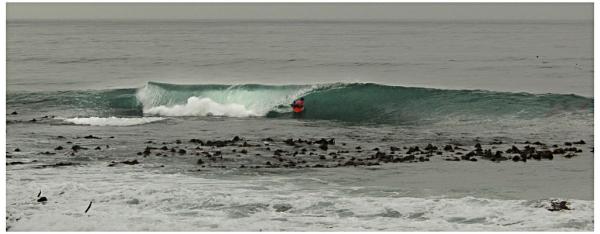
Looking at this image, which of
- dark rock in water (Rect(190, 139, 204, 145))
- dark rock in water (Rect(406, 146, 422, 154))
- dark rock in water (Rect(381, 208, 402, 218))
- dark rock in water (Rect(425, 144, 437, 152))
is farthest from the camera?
dark rock in water (Rect(190, 139, 204, 145))

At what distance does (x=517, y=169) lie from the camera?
20.4 meters

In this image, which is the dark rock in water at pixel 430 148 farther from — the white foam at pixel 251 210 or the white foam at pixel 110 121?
the white foam at pixel 110 121

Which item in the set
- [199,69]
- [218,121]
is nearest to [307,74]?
[199,69]

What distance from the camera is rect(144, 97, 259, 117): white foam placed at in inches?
1452

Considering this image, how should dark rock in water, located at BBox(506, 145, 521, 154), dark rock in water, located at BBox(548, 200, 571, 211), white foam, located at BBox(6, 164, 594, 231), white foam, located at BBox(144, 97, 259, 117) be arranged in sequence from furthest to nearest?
white foam, located at BBox(144, 97, 259, 117) < dark rock in water, located at BBox(506, 145, 521, 154) < dark rock in water, located at BBox(548, 200, 571, 211) < white foam, located at BBox(6, 164, 594, 231)

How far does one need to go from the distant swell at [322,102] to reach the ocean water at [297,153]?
4.3 inches

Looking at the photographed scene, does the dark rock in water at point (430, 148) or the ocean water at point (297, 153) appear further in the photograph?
the dark rock in water at point (430, 148)

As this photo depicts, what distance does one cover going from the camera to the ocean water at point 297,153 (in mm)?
14719

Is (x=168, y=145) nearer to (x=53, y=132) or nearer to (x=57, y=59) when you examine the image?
(x=53, y=132)

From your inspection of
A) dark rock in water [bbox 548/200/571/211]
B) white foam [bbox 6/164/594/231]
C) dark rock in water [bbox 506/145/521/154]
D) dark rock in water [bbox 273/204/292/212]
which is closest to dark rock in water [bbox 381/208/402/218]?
white foam [bbox 6/164/594/231]

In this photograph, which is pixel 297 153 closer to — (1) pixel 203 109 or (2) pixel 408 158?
(2) pixel 408 158

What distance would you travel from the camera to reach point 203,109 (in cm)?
3788

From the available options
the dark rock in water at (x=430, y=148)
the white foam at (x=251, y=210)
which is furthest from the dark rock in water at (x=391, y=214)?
the dark rock in water at (x=430, y=148)

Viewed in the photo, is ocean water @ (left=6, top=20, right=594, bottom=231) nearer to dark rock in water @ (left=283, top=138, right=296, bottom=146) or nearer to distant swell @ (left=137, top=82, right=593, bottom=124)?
distant swell @ (left=137, top=82, right=593, bottom=124)
